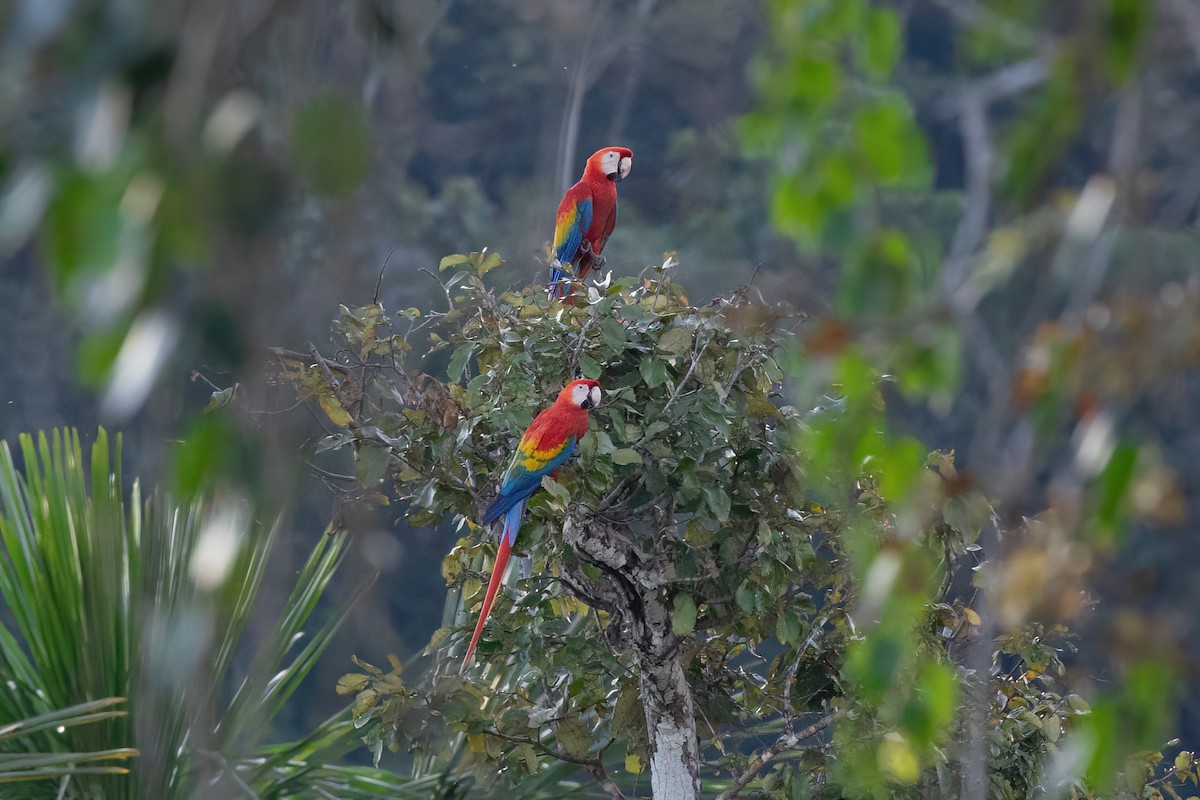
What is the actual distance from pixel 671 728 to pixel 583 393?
1.58 feet

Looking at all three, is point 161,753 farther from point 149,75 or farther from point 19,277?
point 19,277

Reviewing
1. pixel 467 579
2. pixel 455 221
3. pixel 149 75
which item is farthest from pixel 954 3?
pixel 455 221

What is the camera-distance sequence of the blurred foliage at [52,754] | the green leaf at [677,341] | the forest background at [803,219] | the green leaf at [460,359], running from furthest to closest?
the green leaf at [460,359]
the green leaf at [677,341]
the blurred foliage at [52,754]
the forest background at [803,219]

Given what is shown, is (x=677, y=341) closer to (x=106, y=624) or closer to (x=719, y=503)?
(x=719, y=503)

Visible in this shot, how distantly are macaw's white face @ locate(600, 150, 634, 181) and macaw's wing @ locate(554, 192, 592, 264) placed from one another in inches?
4.8

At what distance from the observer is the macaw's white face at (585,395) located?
1.50 metres

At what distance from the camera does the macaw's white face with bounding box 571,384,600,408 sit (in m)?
1.50

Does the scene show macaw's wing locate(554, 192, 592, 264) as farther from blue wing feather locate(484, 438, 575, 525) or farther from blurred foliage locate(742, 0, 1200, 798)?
blurred foliage locate(742, 0, 1200, 798)

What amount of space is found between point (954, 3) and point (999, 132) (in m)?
0.09

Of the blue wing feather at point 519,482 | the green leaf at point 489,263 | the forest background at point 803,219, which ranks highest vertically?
the green leaf at point 489,263

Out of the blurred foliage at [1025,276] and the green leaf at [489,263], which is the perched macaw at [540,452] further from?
the blurred foliage at [1025,276]

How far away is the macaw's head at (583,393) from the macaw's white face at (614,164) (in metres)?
0.79

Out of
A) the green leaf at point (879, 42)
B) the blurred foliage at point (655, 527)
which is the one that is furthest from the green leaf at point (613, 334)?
the green leaf at point (879, 42)

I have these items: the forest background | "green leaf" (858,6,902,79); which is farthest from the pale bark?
"green leaf" (858,6,902,79)
